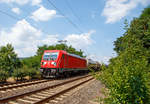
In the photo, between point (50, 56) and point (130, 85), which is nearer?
point (130, 85)

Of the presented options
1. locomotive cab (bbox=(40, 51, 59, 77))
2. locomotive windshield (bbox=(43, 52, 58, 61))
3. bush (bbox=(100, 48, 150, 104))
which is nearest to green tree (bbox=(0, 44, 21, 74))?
locomotive cab (bbox=(40, 51, 59, 77))

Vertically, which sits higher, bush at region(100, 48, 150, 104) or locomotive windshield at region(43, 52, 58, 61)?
locomotive windshield at region(43, 52, 58, 61)

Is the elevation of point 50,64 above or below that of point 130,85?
above

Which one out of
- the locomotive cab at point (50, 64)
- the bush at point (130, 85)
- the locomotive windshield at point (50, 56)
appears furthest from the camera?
the locomotive windshield at point (50, 56)

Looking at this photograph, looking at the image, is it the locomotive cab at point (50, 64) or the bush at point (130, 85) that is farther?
the locomotive cab at point (50, 64)

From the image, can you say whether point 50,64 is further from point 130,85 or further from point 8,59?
point 130,85

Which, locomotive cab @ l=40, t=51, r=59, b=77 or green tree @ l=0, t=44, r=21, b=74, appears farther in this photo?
green tree @ l=0, t=44, r=21, b=74

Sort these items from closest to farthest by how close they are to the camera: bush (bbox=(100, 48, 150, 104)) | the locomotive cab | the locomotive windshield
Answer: bush (bbox=(100, 48, 150, 104)) < the locomotive cab < the locomotive windshield

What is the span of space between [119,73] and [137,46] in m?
1.45

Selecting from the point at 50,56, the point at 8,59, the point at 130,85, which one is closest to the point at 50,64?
the point at 50,56

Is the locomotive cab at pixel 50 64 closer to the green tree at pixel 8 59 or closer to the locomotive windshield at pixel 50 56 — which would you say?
the locomotive windshield at pixel 50 56

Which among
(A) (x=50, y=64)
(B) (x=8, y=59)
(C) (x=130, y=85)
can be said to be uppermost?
(B) (x=8, y=59)

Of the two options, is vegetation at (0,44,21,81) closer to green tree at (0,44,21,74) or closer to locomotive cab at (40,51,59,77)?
green tree at (0,44,21,74)

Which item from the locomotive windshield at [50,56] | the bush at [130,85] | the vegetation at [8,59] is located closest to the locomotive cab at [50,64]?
the locomotive windshield at [50,56]
